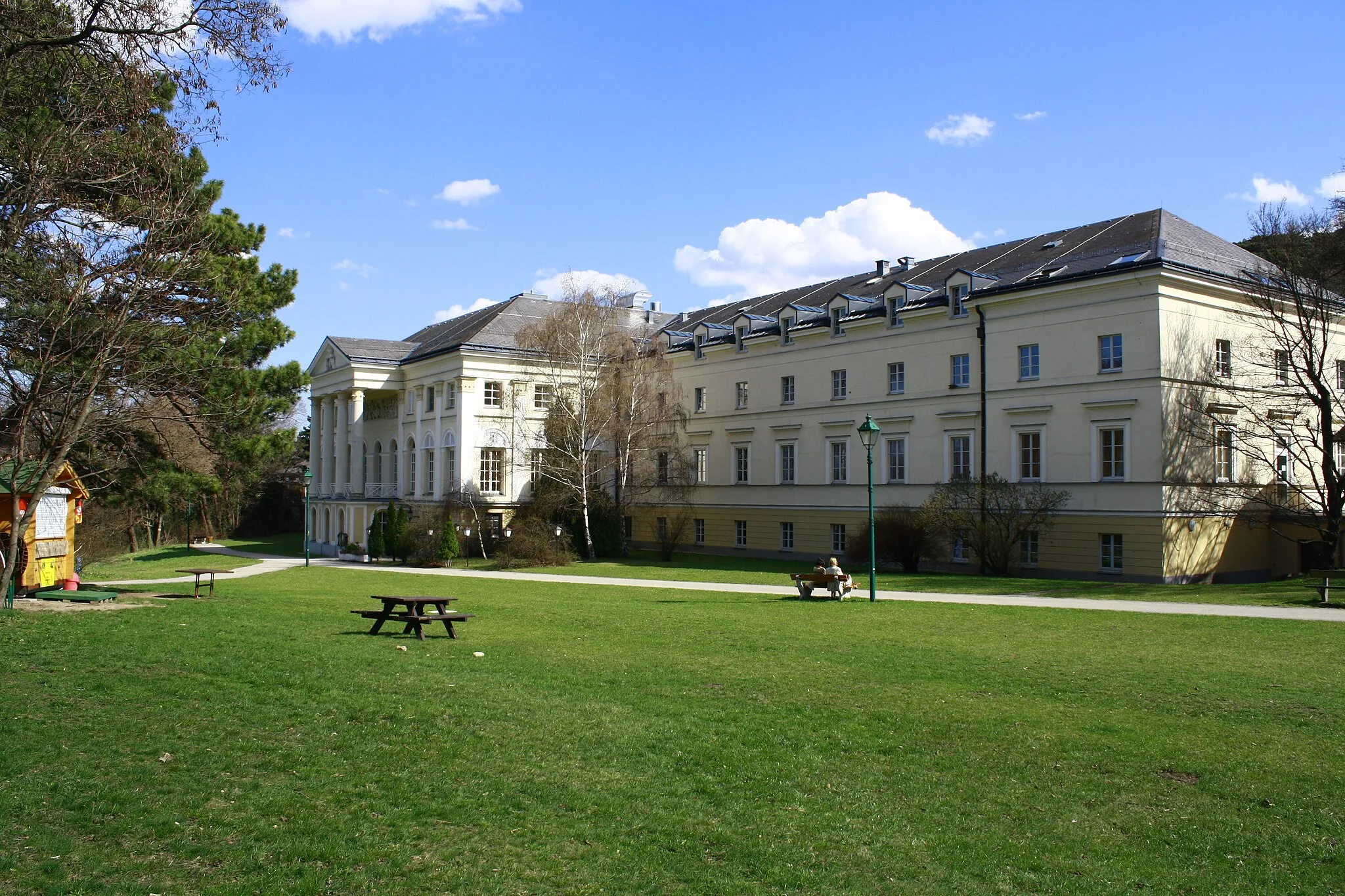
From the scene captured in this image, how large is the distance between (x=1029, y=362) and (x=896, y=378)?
21.2 ft

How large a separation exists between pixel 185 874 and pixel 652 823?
10.1 feet

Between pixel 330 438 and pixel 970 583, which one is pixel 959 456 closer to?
pixel 970 583

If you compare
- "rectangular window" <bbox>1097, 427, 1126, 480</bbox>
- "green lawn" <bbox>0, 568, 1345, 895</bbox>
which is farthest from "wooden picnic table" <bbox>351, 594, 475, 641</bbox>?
"rectangular window" <bbox>1097, 427, 1126, 480</bbox>

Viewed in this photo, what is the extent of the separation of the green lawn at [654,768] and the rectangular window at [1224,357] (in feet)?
76.3

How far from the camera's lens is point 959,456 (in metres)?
39.8

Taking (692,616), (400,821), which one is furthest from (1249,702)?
(692,616)

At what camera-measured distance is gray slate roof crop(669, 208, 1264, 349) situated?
115 ft

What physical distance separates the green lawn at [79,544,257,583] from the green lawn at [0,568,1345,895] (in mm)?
17115

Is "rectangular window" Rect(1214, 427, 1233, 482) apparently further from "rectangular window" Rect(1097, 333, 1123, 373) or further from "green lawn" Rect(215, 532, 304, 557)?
"green lawn" Rect(215, 532, 304, 557)

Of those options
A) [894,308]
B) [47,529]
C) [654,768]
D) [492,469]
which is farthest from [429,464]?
[654,768]

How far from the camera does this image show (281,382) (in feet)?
109

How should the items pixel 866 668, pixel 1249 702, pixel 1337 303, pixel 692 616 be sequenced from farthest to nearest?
pixel 1337 303
pixel 692 616
pixel 866 668
pixel 1249 702

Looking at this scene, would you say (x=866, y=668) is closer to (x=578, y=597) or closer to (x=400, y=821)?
(x=400, y=821)

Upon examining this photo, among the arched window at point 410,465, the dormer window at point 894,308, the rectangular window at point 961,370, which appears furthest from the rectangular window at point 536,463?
the rectangular window at point 961,370
